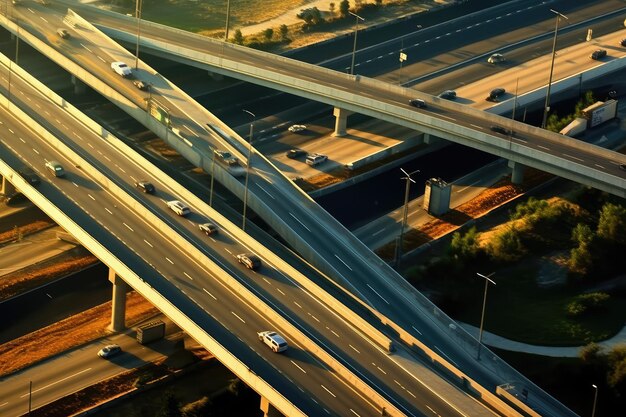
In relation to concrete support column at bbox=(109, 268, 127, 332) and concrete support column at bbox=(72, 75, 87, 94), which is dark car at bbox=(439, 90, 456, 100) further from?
concrete support column at bbox=(109, 268, 127, 332)

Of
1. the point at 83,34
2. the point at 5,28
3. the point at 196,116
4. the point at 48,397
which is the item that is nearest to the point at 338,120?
the point at 196,116

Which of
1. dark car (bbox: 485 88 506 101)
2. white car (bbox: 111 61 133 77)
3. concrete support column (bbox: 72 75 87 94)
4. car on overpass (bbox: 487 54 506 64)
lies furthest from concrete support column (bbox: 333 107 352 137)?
concrete support column (bbox: 72 75 87 94)

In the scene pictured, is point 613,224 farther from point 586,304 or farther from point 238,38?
point 238,38

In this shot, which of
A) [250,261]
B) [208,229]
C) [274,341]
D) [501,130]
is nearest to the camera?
[274,341]

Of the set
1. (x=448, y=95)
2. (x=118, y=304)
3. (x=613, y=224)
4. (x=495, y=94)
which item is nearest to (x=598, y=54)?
(x=495, y=94)

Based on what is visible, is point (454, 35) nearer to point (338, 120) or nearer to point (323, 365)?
point (338, 120)

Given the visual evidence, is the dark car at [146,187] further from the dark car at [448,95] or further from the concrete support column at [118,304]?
the dark car at [448,95]
